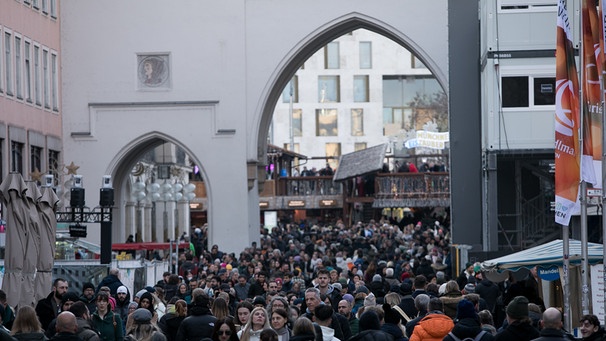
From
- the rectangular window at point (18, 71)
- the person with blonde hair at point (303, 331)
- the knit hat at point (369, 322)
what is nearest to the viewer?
the person with blonde hair at point (303, 331)

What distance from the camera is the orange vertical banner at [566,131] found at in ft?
60.7

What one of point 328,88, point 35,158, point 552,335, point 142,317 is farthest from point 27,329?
point 328,88

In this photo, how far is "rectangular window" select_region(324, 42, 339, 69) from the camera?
10444 cm

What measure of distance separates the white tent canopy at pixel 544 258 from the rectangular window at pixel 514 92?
44.6 ft

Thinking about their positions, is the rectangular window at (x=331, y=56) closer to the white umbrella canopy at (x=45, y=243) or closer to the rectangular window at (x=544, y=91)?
the rectangular window at (x=544, y=91)

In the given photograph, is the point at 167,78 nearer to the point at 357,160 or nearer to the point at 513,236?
the point at 513,236

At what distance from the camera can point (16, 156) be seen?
40094mm

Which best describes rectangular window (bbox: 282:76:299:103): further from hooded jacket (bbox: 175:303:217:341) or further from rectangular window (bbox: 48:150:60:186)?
hooded jacket (bbox: 175:303:217:341)

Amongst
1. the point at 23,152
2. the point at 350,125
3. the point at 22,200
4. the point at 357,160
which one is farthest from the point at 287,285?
the point at 350,125

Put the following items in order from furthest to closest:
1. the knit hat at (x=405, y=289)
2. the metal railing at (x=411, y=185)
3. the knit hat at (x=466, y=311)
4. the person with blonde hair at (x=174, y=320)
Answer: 1. the metal railing at (x=411, y=185)
2. the knit hat at (x=405, y=289)
3. the person with blonde hair at (x=174, y=320)
4. the knit hat at (x=466, y=311)

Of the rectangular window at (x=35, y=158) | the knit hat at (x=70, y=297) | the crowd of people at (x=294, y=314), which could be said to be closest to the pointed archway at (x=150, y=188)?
the rectangular window at (x=35, y=158)

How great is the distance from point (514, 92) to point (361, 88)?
2713 inches

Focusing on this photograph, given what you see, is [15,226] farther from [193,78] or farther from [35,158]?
[193,78]

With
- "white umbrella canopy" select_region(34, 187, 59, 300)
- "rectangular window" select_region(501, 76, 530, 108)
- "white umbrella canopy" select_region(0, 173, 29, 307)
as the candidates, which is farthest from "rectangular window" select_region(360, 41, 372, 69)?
"white umbrella canopy" select_region(0, 173, 29, 307)
